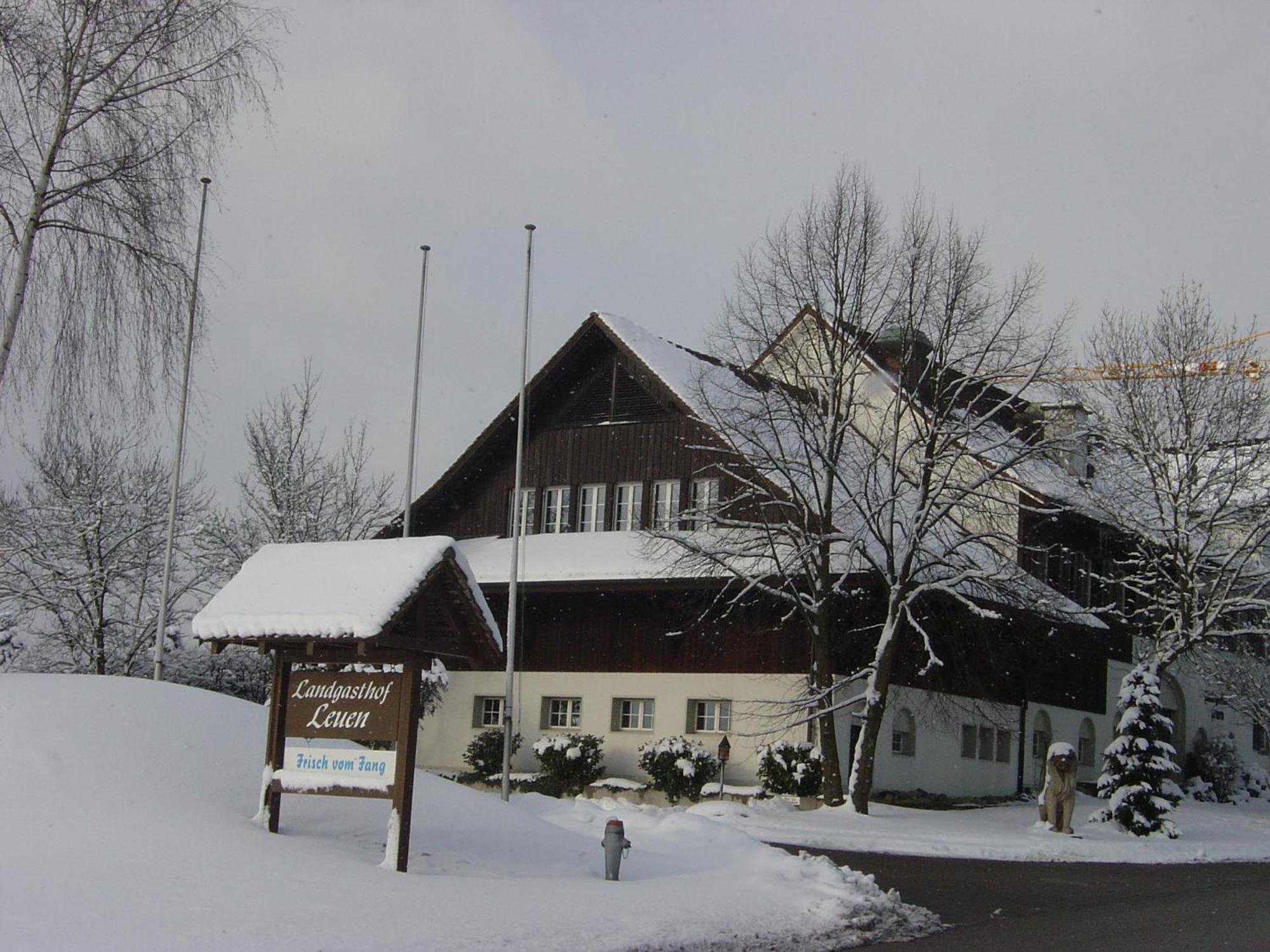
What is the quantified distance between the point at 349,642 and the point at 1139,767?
2021 centimetres

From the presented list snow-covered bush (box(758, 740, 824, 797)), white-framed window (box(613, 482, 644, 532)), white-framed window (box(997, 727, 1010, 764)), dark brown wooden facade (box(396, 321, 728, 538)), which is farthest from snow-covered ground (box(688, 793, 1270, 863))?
dark brown wooden facade (box(396, 321, 728, 538))

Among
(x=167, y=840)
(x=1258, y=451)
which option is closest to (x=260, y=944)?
(x=167, y=840)

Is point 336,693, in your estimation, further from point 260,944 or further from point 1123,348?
point 1123,348

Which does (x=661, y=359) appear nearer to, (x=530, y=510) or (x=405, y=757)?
(x=530, y=510)

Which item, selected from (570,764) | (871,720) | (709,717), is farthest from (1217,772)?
(570,764)

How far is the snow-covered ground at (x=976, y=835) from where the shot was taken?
22.4m

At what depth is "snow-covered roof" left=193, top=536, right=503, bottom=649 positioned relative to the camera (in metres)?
12.4

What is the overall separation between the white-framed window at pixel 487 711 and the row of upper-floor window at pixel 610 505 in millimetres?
4163

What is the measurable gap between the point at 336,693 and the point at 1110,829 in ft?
Answer: 66.7

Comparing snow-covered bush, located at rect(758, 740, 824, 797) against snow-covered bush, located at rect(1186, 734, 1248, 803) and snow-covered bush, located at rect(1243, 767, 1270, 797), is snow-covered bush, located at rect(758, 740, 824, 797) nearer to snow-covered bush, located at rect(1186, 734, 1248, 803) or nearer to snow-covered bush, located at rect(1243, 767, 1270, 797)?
snow-covered bush, located at rect(1186, 734, 1248, 803)

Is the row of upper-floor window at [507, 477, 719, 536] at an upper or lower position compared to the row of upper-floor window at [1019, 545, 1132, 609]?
upper

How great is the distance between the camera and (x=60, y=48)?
14.9m

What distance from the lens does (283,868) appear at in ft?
35.9

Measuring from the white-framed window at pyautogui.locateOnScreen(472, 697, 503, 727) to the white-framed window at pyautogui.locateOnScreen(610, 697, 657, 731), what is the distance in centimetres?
344
